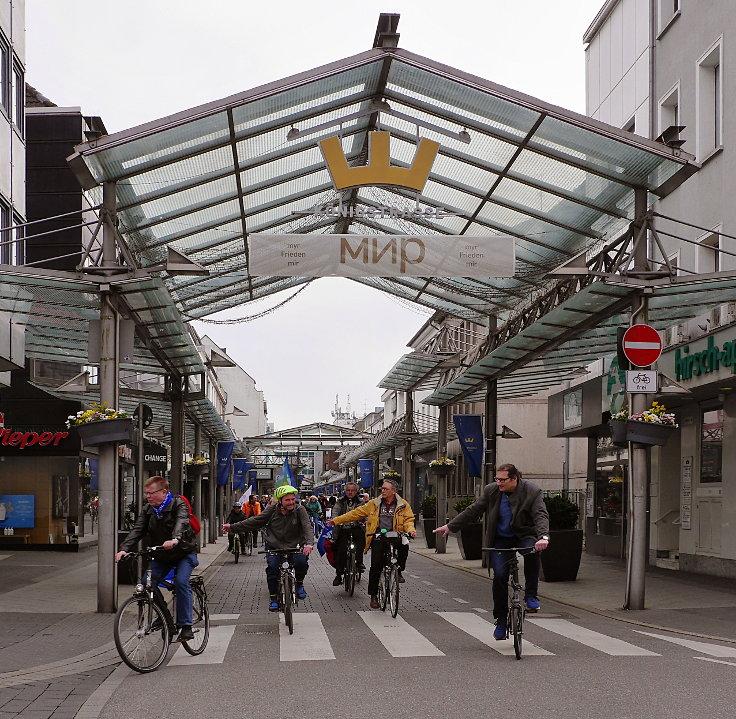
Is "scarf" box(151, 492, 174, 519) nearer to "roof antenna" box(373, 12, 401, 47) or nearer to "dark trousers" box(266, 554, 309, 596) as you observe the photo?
"dark trousers" box(266, 554, 309, 596)

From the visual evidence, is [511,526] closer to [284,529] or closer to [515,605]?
[515,605]

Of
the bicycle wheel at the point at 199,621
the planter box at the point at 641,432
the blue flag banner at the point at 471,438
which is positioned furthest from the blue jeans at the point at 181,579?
the blue flag banner at the point at 471,438

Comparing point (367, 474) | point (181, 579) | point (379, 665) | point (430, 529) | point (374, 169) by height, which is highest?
point (374, 169)

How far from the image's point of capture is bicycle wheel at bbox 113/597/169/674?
30.9ft

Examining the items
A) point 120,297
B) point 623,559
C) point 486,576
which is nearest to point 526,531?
point 120,297

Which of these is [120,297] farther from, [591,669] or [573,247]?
[591,669]

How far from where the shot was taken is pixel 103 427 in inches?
581

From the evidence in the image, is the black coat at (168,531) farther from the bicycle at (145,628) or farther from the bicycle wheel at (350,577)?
the bicycle wheel at (350,577)

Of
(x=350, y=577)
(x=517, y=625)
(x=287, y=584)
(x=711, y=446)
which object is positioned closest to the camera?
(x=517, y=625)

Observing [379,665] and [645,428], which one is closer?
[379,665]

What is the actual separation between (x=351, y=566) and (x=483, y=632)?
594 centimetres

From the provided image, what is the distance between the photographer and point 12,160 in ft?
72.3

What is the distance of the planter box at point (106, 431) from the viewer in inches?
580

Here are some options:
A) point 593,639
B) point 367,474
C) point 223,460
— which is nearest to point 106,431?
point 593,639
